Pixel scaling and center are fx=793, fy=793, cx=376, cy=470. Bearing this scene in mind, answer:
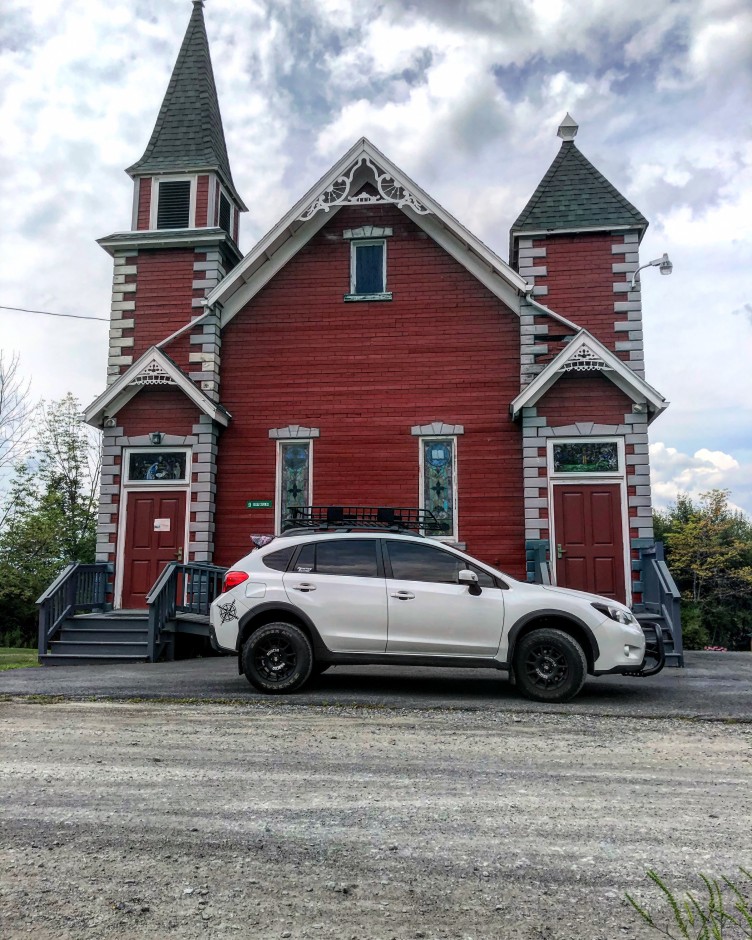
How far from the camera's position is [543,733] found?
6480mm

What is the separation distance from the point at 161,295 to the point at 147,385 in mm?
2060

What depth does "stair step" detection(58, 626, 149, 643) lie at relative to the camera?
12.6 metres

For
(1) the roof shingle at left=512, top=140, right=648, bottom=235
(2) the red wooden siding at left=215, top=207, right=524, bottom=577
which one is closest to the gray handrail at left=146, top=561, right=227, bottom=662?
(2) the red wooden siding at left=215, top=207, right=524, bottom=577

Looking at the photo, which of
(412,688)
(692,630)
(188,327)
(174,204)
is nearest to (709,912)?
(412,688)

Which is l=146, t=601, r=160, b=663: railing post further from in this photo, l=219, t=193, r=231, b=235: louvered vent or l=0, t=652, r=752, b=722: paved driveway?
l=219, t=193, r=231, b=235: louvered vent

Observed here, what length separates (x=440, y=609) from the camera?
8133 millimetres

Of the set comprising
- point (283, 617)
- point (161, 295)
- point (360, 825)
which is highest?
point (161, 295)

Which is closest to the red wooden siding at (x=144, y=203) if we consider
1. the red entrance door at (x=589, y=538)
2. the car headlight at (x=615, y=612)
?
the red entrance door at (x=589, y=538)

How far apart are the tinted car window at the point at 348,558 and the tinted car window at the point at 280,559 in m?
0.30

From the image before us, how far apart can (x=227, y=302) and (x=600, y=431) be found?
7478mm

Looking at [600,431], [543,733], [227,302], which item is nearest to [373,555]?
[543,733]

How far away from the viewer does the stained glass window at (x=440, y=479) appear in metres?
14.4

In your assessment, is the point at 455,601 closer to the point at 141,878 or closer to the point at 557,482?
the point at 141,878

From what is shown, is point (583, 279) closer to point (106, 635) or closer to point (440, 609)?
point (440, 609)
